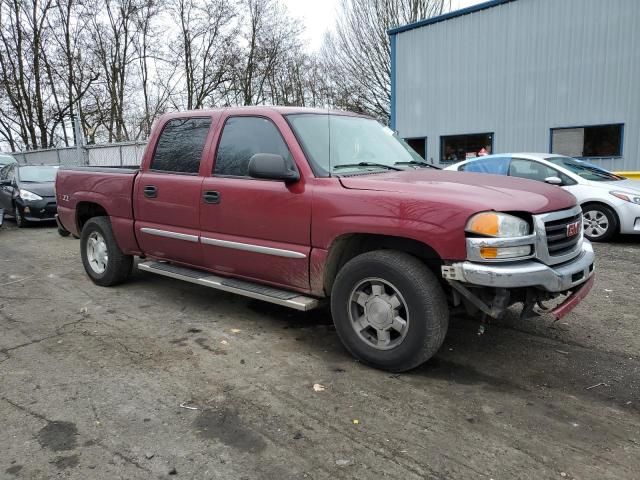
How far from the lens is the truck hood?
125 inches

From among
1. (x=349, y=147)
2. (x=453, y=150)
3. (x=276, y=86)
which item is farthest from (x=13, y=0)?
(x=349, y=147)

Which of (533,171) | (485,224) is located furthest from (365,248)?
(533,171)

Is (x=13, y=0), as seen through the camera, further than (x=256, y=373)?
Yes

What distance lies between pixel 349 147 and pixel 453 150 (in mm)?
13689

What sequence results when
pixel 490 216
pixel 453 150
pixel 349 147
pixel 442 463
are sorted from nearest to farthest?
pixel 442 463 < pixel 490 216 < pixel 349 147 < pixel 453 150

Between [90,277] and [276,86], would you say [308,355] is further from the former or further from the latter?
[276,86]

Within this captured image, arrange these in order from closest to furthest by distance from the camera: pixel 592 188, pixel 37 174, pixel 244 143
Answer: pixel 244 143
pixel 592 188
pixel 37 174

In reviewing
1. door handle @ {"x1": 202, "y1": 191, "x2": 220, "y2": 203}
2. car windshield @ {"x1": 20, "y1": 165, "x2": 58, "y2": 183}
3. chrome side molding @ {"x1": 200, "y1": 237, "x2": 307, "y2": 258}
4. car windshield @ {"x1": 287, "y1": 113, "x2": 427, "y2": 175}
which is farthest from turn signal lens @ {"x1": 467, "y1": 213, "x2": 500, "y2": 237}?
car windshield @ {"x1": 20, "y1": 165, "x2": 58, "y2": 183}

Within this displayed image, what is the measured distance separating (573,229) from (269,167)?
2.18m

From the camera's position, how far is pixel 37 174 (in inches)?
492

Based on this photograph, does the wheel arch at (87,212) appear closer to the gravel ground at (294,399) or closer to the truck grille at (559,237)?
the gravel ground at (294,399)

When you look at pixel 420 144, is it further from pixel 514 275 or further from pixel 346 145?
pixel 514 275

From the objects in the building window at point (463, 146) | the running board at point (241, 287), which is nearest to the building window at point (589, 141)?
the building window at point (463, 146)

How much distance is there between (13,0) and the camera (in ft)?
86.9
